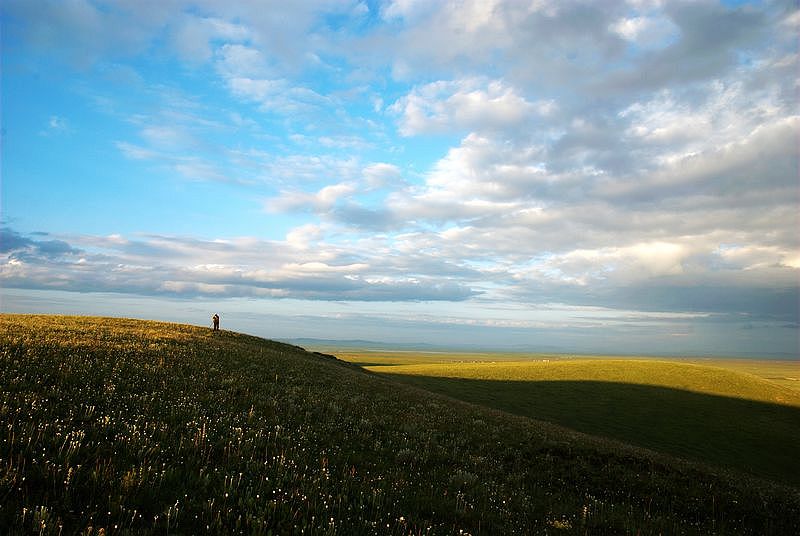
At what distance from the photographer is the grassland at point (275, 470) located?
17.2ft

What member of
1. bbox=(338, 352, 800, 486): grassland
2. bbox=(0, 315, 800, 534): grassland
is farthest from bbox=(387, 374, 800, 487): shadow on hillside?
bbox=(0, 315, 800, 534): grassland

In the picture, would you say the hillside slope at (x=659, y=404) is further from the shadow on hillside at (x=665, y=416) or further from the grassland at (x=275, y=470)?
the grassland at (x=275, y=470)

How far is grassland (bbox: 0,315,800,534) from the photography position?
5250 millimetres

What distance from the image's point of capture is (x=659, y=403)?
6094cm

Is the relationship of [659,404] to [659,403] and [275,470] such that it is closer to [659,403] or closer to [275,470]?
[659,403]

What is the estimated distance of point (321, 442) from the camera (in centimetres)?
1067

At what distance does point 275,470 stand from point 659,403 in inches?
2803

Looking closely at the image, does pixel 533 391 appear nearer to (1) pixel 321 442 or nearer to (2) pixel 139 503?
(1) pixel 321 442

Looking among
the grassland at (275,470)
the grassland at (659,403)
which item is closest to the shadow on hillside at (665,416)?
the grassland at (659,403)

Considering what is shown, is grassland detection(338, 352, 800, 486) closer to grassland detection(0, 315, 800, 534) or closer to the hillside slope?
the hillside slope

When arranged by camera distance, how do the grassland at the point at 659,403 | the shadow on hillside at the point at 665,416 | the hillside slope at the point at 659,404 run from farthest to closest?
the grassland at the point at 659,403 → the hillside slope at the point at 659,404 → the shadow on hillside at the point at 665,416

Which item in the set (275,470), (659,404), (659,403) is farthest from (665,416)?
(275,470)

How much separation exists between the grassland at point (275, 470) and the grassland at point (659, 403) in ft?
115

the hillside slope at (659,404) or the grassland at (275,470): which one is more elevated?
the grassland at (275,470)
